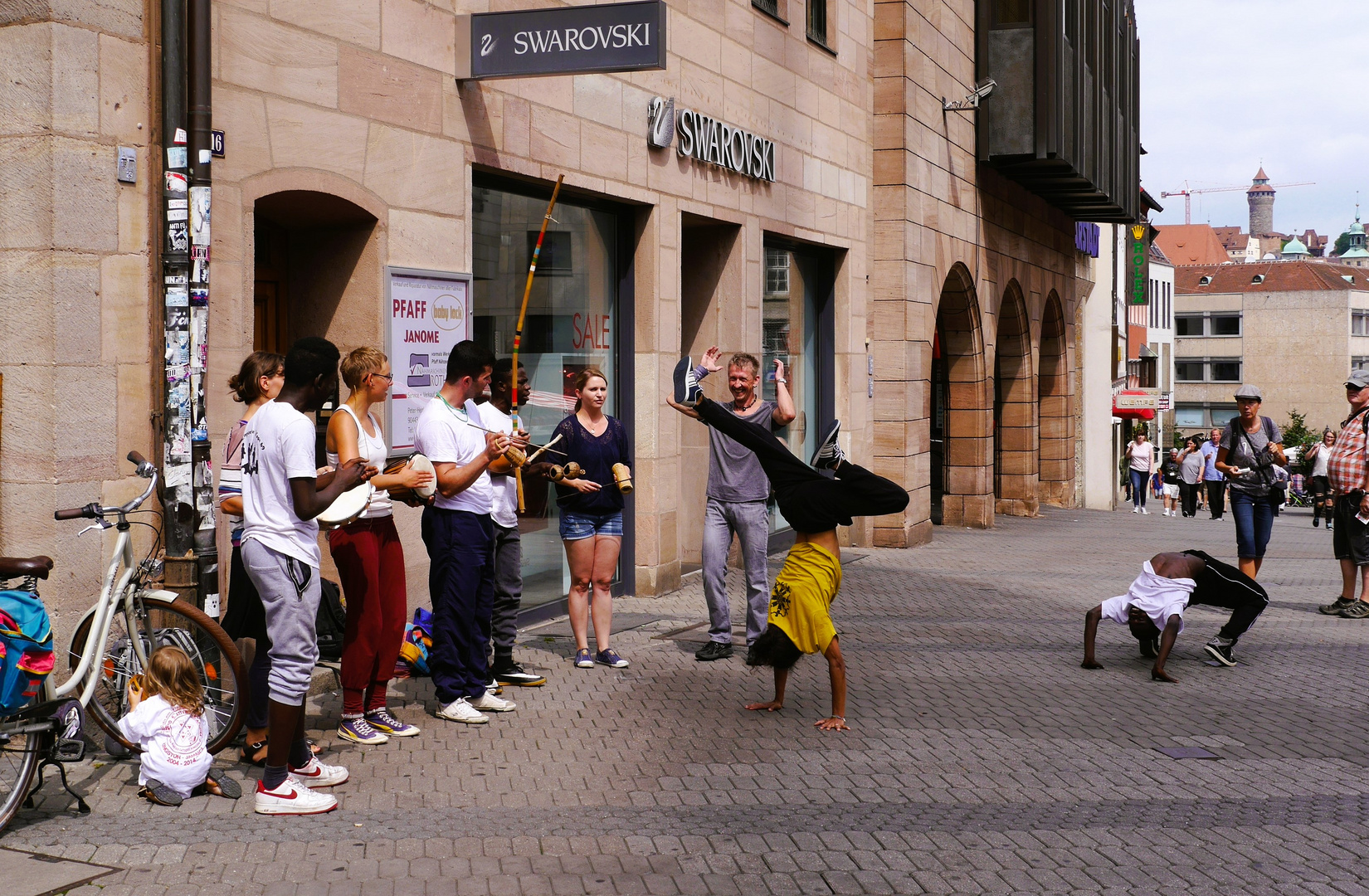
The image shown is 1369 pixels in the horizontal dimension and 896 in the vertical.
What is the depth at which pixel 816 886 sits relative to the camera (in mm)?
4852

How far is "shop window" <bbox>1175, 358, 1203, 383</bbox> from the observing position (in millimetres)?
109562

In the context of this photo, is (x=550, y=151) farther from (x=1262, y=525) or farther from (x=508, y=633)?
(x=1262, y=525)

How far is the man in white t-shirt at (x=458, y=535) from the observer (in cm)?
699

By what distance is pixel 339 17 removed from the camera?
26.8ft

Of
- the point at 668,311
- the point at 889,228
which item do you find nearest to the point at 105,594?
the point at 668,311

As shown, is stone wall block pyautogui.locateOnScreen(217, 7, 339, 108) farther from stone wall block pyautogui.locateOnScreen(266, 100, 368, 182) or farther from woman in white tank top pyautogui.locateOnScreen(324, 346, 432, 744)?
woman in white tank top pyautogui.locateOnScreen(324, 346, 432, 744)

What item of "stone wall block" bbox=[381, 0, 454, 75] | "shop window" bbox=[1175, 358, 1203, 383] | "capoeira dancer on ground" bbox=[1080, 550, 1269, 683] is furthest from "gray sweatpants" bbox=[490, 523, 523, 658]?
"shop window" bbox=[1175, 358, 1203, 383]

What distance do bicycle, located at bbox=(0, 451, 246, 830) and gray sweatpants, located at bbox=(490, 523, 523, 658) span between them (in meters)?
1.98

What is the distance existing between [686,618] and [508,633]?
9.55 ft

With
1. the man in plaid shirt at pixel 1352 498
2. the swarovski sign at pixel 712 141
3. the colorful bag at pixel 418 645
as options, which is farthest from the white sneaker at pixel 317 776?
the man in plaid shirt at pixel 1352 498

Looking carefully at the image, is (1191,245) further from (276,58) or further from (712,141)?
(276,58)

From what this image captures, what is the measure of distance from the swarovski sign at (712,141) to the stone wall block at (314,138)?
3696 millimetres

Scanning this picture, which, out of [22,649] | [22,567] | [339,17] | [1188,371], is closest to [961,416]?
[339,17]

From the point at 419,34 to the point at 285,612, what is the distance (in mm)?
4610
